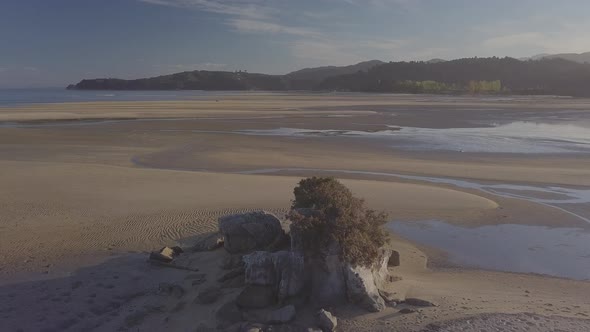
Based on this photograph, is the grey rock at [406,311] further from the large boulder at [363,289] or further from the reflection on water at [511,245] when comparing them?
the reflection on water at [511,245]

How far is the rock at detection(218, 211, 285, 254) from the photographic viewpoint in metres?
9.23

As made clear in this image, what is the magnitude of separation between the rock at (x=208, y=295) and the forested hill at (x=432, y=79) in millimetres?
117621

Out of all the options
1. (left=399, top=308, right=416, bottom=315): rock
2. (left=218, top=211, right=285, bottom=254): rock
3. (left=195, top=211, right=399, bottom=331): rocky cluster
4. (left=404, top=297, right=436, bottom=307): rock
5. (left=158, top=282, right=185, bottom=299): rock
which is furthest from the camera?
(left=218, top=211, right=285, bottom=254): rock

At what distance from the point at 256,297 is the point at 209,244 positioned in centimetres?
301

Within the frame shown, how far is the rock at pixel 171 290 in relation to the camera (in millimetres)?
8172

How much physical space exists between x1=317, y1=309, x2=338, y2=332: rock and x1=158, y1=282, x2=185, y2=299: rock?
2328mm

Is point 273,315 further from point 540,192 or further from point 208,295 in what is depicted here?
point 540,192

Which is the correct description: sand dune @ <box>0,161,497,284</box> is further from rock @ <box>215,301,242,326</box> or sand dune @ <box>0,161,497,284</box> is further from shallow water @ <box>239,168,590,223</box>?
rock @ <box>215,301,242,326</box>

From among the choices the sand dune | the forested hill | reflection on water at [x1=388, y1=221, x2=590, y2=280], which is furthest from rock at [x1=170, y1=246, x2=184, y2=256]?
the forested hill

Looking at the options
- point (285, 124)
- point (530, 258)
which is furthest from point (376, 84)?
point (530, 258)

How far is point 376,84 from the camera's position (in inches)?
5669

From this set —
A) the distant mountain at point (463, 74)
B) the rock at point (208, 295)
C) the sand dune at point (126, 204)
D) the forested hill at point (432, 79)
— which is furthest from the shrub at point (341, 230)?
the distant mountain at point (463, 74)

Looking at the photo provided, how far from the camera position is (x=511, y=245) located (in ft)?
37.5

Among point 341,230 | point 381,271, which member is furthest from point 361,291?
point 381,271
